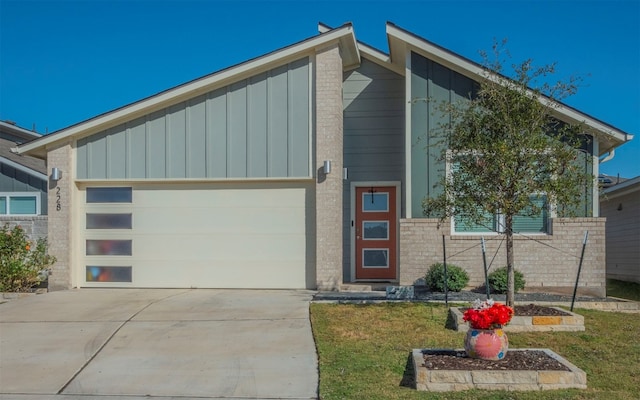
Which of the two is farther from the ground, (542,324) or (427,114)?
(427,114)

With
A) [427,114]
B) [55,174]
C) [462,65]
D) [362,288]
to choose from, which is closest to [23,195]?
[55,174]

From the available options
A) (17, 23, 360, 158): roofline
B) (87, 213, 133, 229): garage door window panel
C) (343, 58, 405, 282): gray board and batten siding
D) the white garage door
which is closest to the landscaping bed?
the white garage door

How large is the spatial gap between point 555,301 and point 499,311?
4294mm

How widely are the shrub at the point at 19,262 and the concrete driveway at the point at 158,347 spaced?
3.17ft

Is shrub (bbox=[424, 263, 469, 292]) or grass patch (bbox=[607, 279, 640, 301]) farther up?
shrub (bbox=[424, 263, 469, 292])

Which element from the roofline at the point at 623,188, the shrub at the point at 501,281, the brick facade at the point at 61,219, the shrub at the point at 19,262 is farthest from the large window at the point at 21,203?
the roofline at the point at 623,188

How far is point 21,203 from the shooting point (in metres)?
15.7

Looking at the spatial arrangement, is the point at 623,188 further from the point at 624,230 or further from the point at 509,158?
the point at 509,158

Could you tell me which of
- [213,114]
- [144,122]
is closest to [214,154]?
[213,114]

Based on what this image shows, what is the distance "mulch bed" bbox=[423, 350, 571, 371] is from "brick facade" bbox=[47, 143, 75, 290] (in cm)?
829

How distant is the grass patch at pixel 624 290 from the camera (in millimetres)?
13047

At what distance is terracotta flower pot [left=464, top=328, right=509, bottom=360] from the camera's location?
19.2 feet

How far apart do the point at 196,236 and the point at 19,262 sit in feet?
11.4

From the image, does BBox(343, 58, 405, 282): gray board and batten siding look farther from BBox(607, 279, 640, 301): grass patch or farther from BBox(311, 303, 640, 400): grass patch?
BBox(607, 279, 640, 301): grass patch
